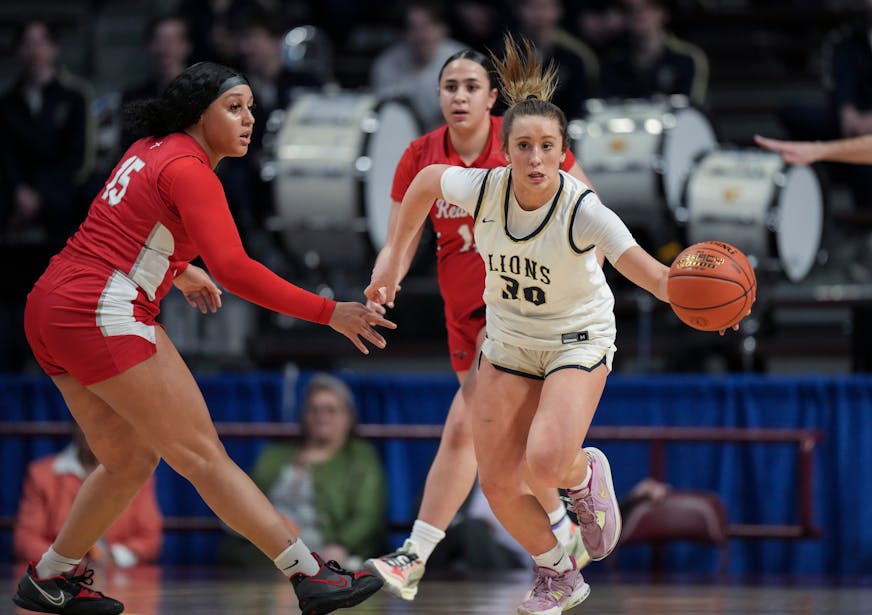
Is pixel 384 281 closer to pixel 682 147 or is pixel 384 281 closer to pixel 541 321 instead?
pixel 541 321

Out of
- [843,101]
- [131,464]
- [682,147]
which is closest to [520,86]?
[131,464]

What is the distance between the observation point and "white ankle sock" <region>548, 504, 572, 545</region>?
18.4 feet

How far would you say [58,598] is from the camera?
510cm

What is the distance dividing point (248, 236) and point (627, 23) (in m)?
3.30

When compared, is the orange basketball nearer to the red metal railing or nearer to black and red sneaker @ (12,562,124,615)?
black and red sneaker @ (12,562,124,615)

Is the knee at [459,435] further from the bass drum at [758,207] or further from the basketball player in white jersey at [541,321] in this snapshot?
the bass drum at [758,207]

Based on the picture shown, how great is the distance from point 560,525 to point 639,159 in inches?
165

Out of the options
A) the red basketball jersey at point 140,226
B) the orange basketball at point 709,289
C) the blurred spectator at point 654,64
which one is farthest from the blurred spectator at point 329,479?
the blurred spectator at point 654,64

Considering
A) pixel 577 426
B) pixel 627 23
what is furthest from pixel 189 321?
pixel 577 426

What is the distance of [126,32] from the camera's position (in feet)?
42.7

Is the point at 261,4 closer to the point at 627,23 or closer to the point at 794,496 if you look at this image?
the point at 627,23

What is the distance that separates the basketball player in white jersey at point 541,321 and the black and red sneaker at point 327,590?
0.57 meters

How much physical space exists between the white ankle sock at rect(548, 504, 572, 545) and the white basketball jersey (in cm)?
92

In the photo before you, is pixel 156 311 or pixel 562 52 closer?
pixel 156 311
